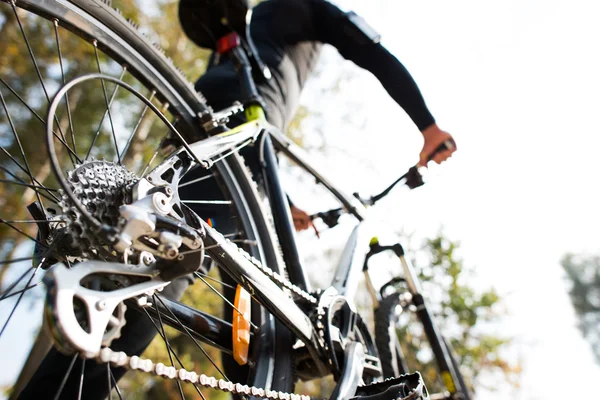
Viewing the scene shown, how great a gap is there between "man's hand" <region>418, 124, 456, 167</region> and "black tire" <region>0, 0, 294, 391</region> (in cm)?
80

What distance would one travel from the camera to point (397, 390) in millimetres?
883

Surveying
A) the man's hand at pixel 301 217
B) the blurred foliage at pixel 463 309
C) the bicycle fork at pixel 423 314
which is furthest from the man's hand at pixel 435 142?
the blurred foliage at pixel 463 309

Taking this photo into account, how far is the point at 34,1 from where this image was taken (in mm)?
794

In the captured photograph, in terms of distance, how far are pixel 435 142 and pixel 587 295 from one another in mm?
24249

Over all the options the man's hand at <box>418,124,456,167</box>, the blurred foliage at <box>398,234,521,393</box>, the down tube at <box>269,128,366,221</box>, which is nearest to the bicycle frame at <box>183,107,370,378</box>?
the down tube at <box>269,128,366,221</box>

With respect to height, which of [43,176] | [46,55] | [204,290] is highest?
[46,55]

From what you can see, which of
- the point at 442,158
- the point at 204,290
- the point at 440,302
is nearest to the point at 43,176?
the point at 204,290

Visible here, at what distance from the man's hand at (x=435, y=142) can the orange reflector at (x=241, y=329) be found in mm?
992

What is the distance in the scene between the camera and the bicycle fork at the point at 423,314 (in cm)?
177

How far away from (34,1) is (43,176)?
18.0 feet

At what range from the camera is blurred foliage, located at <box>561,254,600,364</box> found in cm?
2100

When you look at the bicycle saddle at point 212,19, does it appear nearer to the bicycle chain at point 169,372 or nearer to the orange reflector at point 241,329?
the orange reflector at point 241,329

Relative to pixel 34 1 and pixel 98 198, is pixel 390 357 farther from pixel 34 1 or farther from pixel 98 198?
pixel 34 1

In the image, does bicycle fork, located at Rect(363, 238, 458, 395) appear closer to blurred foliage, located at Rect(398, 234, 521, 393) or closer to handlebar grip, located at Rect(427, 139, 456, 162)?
handlebar grip, located at Rect(427, 139, 456, 162)
